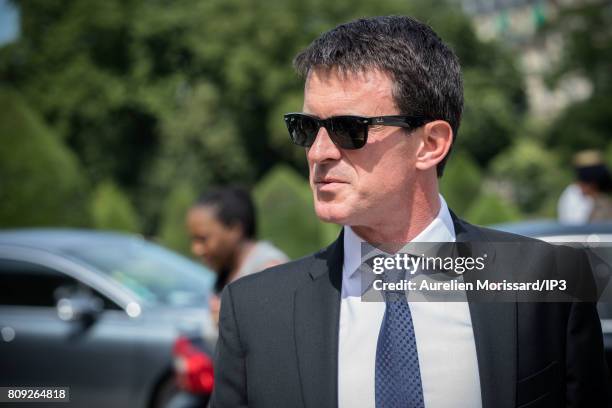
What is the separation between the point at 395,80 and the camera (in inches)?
78.2

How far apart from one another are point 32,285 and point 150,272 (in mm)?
872

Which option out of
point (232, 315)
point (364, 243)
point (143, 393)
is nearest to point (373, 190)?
point (364, 243)

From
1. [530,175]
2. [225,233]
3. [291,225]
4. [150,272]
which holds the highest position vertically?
[530,175]


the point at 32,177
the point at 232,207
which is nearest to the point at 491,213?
the point at 32,177

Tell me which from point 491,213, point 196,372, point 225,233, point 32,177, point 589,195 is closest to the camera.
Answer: point 225,233

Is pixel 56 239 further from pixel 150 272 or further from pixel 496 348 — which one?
pixel 496 348

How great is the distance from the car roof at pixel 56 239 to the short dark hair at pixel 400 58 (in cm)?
471

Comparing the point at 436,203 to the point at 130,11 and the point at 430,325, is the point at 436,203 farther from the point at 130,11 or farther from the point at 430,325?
the point at 130,11

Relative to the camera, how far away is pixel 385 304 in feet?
6.46

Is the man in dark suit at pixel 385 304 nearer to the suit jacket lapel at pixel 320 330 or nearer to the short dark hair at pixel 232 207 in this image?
the suit jacket lapel at pixel 320 330

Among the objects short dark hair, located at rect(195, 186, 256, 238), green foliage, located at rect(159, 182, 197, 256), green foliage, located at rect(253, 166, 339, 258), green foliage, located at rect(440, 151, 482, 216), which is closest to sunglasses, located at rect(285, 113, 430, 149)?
→ short dark hair, located at rect(195, 186, 256, 238)

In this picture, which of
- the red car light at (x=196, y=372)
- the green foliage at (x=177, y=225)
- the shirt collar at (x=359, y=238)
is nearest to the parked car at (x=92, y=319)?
the red car light at (x=196, y=372)

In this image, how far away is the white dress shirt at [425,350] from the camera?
190cm

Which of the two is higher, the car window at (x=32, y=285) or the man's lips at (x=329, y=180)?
the car window at (x=32, y=285)
